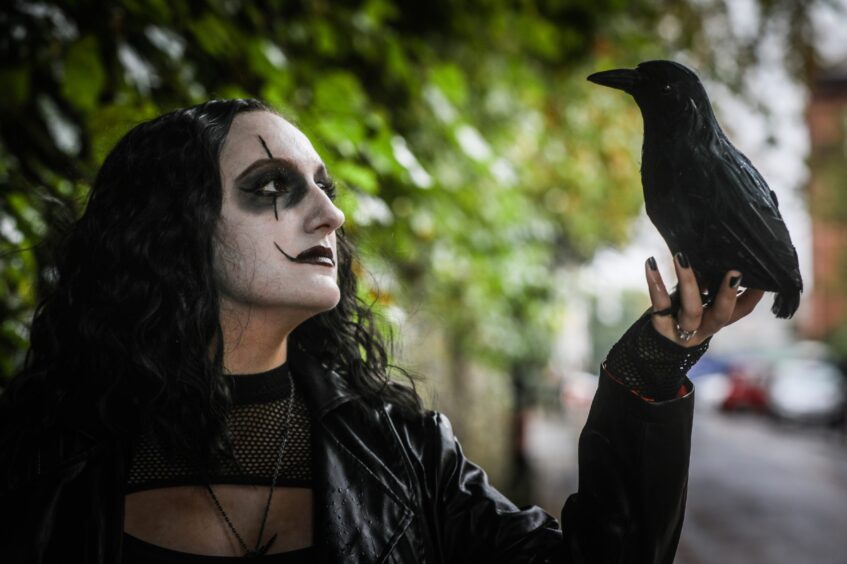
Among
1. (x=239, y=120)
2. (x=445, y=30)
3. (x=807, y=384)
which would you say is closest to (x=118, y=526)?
(x=239, y=120)

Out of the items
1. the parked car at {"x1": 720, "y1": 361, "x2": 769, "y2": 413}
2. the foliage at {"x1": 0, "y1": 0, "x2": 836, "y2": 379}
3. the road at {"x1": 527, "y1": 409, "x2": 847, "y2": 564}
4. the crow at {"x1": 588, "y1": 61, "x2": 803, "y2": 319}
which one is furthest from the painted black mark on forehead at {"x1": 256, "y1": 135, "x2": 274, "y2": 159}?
the parked car at {"x1": 720, "y1": 361, "x2": 769, "y2": 413}

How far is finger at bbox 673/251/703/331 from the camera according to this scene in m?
1.23

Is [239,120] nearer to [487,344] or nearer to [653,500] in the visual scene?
[653,500]

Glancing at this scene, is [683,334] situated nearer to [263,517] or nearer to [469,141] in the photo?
[263,517]

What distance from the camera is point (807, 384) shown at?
60.4 ft

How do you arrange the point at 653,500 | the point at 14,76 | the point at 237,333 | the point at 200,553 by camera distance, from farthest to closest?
the point at 14,76 → the point at 237,333 → the point at 200,553 → the point at 653,500

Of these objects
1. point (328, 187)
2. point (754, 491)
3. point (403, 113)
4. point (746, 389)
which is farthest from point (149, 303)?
point (746, 389)

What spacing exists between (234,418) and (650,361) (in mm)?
856

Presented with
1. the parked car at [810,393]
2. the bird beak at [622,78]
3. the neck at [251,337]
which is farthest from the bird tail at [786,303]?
the parked car at [810,393]

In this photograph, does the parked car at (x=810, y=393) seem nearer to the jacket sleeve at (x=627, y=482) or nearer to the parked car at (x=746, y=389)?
the parked car at (x=746, y=389)

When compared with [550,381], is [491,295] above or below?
above

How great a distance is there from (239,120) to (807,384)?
19.3m

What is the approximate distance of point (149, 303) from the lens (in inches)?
66.6

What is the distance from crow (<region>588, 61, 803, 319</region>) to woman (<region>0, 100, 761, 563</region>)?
0.21 metres
